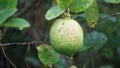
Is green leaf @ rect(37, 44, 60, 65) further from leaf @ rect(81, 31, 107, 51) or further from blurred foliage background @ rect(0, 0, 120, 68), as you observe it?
blurred foliage background @ rect(0, 0, 120, 68)

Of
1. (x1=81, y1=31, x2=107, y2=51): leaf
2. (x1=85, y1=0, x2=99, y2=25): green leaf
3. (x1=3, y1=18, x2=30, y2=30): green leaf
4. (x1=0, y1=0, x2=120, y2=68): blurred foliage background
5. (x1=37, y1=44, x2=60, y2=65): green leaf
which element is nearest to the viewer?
(x1=3, y1=18, x2=30, y2=30): green leaf

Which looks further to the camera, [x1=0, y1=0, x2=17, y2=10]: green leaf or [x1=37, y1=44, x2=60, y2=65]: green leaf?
[x1=37, y1=44, x2=60, y2=65]: green leaf

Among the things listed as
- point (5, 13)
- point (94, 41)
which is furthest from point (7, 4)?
point (94, 41)

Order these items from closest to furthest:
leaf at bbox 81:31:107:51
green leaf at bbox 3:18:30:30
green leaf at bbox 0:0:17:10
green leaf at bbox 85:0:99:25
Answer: green leaf at bbox 3:18:30:30 → green leaf at bbox 0:0:17:10 → green leaf at bbox 85:0:99:25 → leaf at bbox 81:31:107:51

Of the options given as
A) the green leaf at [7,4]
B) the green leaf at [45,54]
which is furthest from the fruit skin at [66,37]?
the green leaf at [45,54]

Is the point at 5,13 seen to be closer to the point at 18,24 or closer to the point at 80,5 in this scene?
the point at 18,24

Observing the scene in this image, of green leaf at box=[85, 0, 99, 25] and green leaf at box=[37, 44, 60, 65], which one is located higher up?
green leaf at box=[85, 0, 99, 25]

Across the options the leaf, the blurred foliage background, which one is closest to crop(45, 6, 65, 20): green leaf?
the leaf

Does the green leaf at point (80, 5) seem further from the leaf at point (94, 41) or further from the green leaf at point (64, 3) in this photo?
the leaf at point (94, 41)

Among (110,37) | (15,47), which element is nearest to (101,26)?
(110,37)
